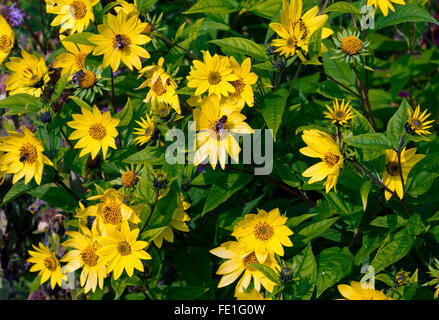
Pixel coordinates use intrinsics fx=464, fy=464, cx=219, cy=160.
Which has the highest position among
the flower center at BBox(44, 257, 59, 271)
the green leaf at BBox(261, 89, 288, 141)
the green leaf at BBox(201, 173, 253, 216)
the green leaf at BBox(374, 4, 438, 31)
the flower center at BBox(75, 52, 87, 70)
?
the green leaf at BBox(374, 4, 438, 31)

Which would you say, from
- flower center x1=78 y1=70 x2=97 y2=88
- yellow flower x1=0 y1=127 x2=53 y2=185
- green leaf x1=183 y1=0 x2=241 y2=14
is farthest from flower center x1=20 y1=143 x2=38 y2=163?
Result: green leaf x1=183 y1=0 x2=241 y2=14

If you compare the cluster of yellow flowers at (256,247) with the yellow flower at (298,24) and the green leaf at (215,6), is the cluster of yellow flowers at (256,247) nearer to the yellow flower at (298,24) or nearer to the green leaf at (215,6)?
the yellow flower at (298,24)

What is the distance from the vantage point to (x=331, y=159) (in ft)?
4.08

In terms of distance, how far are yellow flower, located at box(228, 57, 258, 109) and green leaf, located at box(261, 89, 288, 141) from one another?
6cm

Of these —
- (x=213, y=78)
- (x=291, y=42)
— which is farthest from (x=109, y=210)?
(x=291, y=42)

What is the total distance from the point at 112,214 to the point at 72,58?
0.61 m

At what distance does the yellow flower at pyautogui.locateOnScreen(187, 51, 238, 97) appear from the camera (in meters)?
1.32

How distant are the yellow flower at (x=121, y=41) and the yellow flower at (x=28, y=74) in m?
0.25

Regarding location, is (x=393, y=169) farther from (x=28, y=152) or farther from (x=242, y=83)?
(x=28, y=152)

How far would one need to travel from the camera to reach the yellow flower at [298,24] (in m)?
1.33

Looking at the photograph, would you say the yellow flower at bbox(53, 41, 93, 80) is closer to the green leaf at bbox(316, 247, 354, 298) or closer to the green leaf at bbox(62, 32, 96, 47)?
the green leaf at bbox(62, 32, 96, 47)

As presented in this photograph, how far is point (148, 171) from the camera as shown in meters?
1.42

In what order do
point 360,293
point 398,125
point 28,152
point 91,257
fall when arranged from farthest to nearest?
point 28,152 < point 91,257 < point 398,125 < point 360,293
